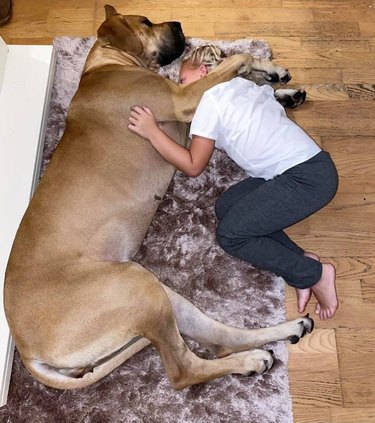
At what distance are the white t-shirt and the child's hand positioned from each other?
0.50 ft

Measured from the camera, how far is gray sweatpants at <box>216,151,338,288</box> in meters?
2.26

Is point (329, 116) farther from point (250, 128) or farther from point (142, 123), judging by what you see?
point (142, 123)

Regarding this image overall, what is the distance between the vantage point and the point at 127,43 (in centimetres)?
244

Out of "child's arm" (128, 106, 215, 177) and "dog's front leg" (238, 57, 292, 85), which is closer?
"child's arm" (128, 106, 215, 177)

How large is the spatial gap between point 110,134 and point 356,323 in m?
1.19

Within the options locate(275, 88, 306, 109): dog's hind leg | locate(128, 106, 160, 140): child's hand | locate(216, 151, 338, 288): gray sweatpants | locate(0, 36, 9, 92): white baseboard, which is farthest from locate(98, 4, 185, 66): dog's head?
locate(216, 151, 338, 288): gray sweatpants

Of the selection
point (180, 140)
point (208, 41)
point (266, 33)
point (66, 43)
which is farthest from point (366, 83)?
point (66, 43)

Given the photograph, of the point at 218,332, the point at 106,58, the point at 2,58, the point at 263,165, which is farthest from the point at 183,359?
the point at 2,58

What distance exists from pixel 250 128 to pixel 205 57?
50 centimetres

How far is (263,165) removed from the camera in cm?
230

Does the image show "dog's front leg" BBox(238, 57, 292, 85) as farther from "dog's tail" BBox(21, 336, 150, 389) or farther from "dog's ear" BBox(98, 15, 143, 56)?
"dog's tail" BBox(21, 336, 150, 389)

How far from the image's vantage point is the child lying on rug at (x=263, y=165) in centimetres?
223

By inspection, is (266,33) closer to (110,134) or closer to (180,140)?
(180,140)

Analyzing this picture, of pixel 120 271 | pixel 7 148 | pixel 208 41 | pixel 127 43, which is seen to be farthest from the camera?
pixel 208 41
